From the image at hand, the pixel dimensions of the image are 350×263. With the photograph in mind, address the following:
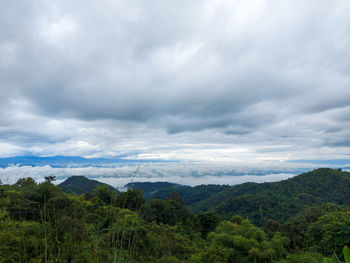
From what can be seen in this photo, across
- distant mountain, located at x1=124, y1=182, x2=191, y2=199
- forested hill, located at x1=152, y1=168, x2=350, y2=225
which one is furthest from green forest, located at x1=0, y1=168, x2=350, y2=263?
forested hill, located at x1=152, y1=168, x2=350, y2=225

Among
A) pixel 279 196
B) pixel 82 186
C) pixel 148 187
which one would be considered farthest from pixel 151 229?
pixel 279 196

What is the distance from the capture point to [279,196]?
204ft

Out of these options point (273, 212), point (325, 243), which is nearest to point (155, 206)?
point (325, 243)

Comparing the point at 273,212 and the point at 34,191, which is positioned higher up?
the point at 34,191

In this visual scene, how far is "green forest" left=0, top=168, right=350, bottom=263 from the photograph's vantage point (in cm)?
275

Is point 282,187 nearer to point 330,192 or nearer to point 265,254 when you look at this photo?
point 330,192

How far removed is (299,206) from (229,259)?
49.8 meters

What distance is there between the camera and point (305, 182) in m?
76.4

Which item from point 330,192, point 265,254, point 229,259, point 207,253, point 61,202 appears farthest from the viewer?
point 330,192

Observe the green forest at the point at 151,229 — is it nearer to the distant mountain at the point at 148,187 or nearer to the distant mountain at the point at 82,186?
the distant mountain at the point at 148,187

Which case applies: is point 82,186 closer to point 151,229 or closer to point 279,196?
point 151,229

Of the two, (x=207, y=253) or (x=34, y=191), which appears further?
(x=34, y=191)

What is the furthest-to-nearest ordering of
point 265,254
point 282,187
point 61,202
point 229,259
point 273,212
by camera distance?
point 282,187 → point 273,212 → point 61,202 → point 229,259 → point 265,254

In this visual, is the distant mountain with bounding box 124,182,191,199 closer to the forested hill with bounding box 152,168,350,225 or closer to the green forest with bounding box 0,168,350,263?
the green forest with bounding box 0,168,350,263
